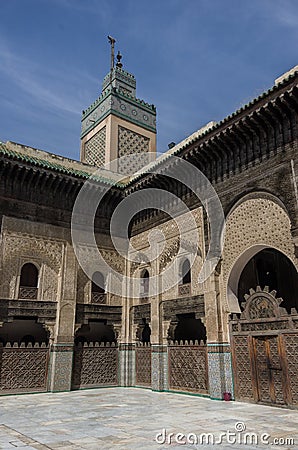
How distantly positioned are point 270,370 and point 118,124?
36.0ft

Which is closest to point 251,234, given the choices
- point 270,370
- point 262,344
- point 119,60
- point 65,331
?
point 262,344

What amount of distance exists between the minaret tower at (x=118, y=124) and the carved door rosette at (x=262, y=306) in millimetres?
8103

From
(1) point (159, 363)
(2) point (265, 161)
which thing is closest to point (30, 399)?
(1) point (159, 363)

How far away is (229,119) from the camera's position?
8984 mm

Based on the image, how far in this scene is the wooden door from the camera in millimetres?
7664

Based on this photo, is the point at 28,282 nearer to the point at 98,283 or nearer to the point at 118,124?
the point at 98,283

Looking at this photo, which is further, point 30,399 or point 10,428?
point 30,399

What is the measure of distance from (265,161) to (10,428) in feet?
22.9

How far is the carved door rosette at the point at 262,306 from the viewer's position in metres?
8.02

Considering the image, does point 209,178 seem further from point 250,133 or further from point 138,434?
point 138,434

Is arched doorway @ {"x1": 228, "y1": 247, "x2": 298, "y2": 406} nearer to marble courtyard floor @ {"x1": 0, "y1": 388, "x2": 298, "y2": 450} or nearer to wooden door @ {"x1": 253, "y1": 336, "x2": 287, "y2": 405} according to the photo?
wooden door @ {"x1": 253, "y1": 336, "x2": 287, "y2": 405}

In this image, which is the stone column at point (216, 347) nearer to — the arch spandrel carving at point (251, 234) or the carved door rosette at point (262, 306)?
the arch spandrel carving at point (251, 234)

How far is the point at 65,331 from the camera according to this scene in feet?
35.6

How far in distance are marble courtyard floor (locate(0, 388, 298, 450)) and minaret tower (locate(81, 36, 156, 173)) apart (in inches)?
353
